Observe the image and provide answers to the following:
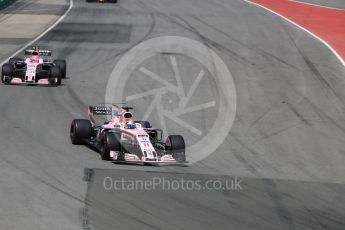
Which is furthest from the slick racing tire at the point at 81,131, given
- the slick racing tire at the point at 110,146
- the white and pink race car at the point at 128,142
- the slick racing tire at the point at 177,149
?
the slick racing tire at the point at 177,149

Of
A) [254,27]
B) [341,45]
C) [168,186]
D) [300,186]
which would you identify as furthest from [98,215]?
[254,27]

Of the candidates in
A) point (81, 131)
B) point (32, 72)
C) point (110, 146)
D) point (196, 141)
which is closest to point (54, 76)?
point (32, 72)

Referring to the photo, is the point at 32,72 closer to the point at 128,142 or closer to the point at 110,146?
the point at 128,142

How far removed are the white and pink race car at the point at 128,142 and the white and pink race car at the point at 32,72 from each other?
8.67 metres

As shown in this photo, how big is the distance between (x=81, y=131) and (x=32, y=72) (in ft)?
29.7

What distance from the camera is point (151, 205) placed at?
48.3ft

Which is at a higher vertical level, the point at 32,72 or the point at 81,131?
the point at 81,131

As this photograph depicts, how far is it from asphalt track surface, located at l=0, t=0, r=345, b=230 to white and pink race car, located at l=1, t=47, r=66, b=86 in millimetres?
612

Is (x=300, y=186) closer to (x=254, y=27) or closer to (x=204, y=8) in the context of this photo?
(x=254, y=27)

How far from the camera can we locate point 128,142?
59.5 ft

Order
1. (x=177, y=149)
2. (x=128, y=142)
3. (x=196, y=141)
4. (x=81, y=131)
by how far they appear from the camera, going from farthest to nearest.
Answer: (x=196, y=141) → (x=81, y=131) → (x=177, y=149) → (x=128, y=142)

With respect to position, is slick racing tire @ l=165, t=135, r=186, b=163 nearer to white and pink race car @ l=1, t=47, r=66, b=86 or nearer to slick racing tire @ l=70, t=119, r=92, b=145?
slick racing tire @ l=70, t=119, r=92, b=145

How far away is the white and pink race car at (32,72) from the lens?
27547 millimetres

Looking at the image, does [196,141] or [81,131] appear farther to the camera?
[196,141]
